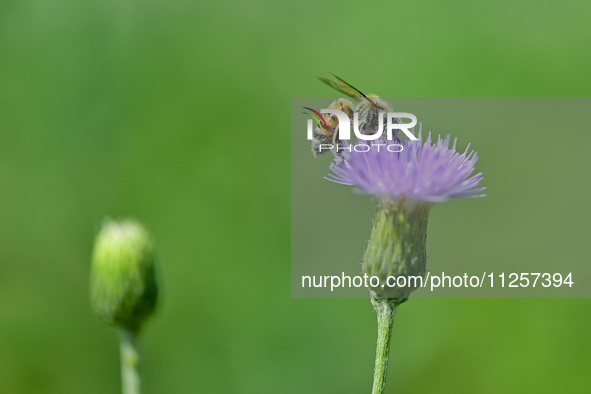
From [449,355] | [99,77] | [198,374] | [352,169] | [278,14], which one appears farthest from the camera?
[278,14]

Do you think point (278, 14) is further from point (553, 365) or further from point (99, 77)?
point (553, 365)

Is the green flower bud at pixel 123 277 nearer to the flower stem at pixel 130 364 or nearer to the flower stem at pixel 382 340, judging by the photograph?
the flower stem at pixel 130 364

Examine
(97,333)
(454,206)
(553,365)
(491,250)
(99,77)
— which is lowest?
(553,365)

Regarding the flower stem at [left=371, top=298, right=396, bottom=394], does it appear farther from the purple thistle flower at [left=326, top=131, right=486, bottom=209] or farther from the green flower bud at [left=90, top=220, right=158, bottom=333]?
the green flower bud at [left=90, top=220, right=158, bottom=333]

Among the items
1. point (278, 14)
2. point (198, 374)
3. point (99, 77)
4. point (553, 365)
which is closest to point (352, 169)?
point (198, 374)

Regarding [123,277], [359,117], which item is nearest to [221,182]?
[359,117]

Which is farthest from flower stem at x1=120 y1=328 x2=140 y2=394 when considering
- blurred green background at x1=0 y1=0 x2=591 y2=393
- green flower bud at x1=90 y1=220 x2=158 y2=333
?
blurred green background at x1=0 y1=0 x2=591 y2=393
